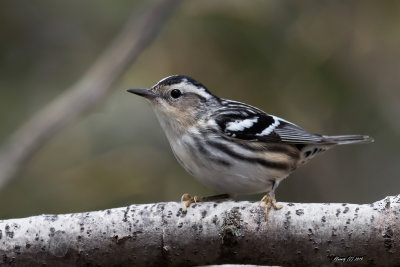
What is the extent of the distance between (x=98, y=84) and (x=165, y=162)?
105 cm

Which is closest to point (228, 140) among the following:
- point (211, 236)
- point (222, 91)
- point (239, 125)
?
point (239, 125)

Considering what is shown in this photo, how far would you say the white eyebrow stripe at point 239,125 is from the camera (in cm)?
496

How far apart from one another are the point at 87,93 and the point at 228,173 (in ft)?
6.39

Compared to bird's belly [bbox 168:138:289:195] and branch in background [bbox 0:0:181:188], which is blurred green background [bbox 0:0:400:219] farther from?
bird's belly [bbox 168:138:289:195]

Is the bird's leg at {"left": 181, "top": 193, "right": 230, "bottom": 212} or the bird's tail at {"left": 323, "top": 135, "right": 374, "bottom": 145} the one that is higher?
the bird's tail at {"left": 323, "top": 135, "right": 374, "bottom": 145}

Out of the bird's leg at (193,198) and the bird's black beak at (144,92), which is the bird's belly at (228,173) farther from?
the bird's black beak at (144,92)

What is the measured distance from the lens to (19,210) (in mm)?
5945

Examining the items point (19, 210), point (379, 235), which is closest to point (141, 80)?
point (19, 210)

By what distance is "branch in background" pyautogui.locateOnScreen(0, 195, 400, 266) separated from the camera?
342cm

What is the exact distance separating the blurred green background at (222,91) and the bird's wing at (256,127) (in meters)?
1.30

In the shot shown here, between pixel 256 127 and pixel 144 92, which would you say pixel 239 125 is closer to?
pixel 256 127

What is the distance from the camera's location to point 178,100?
543 cm

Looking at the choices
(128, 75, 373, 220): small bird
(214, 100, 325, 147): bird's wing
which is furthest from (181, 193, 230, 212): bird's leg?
(214, 100, 325, 147): bird's wing

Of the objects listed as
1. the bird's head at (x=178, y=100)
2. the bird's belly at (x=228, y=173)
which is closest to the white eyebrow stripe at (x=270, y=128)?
the bird's belly at (x=228, y=173)
